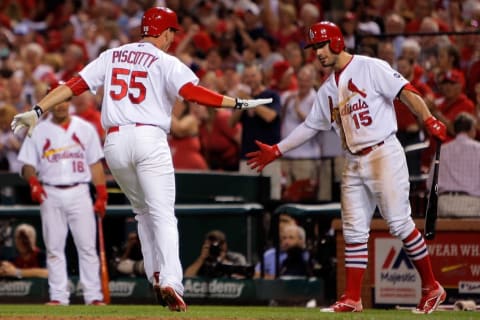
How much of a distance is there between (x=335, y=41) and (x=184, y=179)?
4.85 meters

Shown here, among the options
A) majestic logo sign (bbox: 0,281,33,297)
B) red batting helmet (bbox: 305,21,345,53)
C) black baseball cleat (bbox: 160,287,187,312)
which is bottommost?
majestic logo sign (bbox: 0,281,33,297)

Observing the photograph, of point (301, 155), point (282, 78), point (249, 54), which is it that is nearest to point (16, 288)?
point (301, 155)

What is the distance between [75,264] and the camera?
1413 cm

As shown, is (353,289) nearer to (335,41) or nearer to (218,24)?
(335,41)

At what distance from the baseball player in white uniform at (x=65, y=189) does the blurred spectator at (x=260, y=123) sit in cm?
232

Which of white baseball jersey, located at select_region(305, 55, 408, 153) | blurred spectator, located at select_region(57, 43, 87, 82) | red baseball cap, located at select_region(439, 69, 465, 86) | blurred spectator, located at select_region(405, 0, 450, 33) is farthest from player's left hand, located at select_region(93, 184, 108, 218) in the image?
blurred spectator, located at select_region(57, 43, 87, 82)

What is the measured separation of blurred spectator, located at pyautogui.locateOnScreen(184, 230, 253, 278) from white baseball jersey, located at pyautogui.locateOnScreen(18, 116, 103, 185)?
5.18ft

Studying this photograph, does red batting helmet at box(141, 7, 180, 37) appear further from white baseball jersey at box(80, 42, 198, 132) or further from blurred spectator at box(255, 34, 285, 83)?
blurred spectator at box(255, 34, 285, 83)

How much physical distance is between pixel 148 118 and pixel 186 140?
589 cm

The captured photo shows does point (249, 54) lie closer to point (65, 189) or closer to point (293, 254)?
point (293, 254)

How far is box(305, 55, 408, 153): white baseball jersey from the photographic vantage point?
379 inches

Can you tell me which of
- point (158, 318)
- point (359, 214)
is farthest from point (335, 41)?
point (158, 318)

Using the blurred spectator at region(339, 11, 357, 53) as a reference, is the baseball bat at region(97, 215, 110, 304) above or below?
below

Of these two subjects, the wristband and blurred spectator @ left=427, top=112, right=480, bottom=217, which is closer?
the wristband
